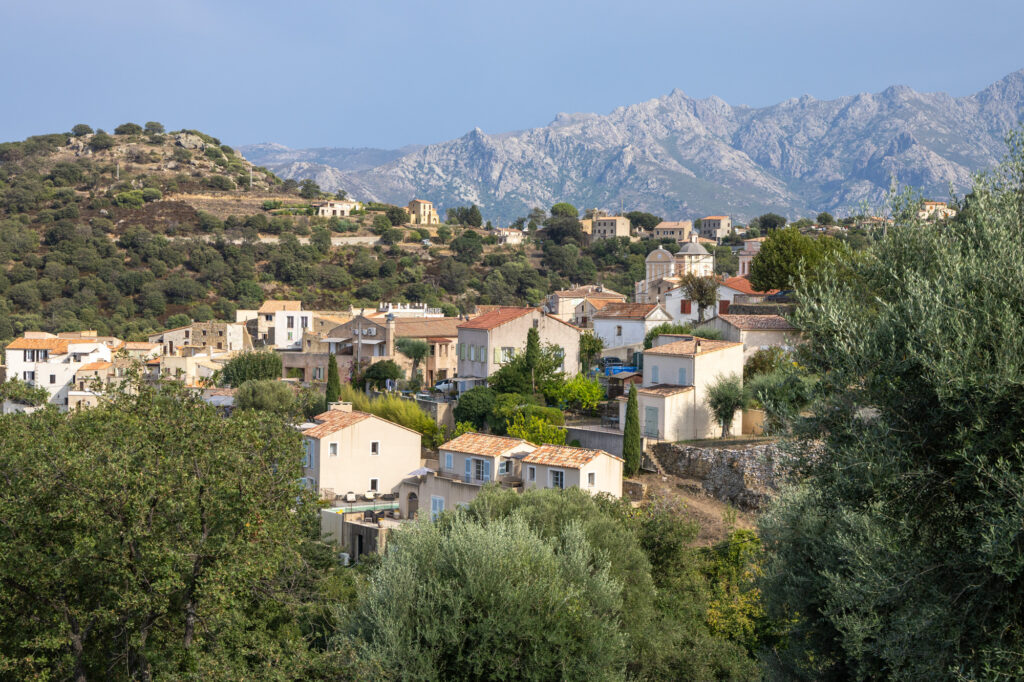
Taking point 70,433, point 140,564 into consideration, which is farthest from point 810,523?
point 70,433

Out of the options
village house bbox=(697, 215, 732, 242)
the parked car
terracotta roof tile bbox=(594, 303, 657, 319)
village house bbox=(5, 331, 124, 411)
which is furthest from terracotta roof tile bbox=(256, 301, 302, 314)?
village house bbox=(697, 215, 732, 242)

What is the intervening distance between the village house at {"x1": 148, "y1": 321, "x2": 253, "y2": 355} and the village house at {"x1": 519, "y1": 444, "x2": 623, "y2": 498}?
4042 cm

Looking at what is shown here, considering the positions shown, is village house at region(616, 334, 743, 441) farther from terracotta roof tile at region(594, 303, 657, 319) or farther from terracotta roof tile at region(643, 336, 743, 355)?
terracotta roof tile at region(594, 303, 657, 319)

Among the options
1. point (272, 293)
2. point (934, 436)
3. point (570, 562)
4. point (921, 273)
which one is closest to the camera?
point (934, 436)

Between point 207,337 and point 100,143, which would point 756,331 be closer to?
point 207,337

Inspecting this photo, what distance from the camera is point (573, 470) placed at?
2783 centimetres

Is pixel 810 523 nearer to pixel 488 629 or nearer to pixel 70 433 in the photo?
pixel 488 629

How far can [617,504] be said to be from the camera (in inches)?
994

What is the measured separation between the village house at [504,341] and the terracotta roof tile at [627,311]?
19.7 ft

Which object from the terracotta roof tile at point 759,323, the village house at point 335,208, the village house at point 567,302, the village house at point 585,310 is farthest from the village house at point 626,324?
the village house at point 335,208

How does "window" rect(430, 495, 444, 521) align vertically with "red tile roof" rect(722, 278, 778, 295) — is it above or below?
below

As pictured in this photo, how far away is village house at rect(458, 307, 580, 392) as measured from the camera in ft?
139

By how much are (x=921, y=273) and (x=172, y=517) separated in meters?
12.7

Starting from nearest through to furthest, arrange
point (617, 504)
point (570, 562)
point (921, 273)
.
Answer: point (921, 273) → point (570, 562) → point (617, 504)
